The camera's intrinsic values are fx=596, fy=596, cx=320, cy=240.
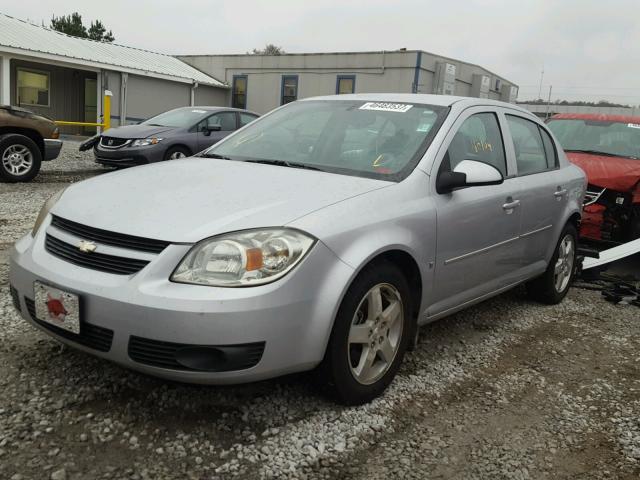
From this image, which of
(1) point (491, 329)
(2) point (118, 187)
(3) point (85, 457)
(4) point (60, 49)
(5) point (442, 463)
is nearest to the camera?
(3) point (85, 457)

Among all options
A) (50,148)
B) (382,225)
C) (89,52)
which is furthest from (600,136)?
(89,52)

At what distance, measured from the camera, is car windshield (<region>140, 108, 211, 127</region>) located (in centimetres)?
1172

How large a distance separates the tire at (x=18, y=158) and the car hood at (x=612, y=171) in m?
7.98

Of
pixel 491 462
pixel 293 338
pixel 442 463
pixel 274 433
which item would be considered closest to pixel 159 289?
pixel 293 338

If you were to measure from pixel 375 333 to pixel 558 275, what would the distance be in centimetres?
276

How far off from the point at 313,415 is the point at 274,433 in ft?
0.82

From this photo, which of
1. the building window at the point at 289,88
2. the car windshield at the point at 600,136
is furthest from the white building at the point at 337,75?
the car windshield at the point at 600,136

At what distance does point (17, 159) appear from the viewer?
941cm

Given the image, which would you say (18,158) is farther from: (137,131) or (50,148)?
(137,131)

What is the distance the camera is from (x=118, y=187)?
304 centimetres

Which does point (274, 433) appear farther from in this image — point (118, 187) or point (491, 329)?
point (491, 329)

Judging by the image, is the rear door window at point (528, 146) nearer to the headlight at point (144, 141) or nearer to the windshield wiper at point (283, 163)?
the windshield wiper at point (283, 163)

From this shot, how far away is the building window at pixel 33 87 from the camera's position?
68.5 feet

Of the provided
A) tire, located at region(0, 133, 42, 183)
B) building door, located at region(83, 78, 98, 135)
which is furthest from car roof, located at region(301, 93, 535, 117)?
building door, located at region(83, 78, 98, 135)
